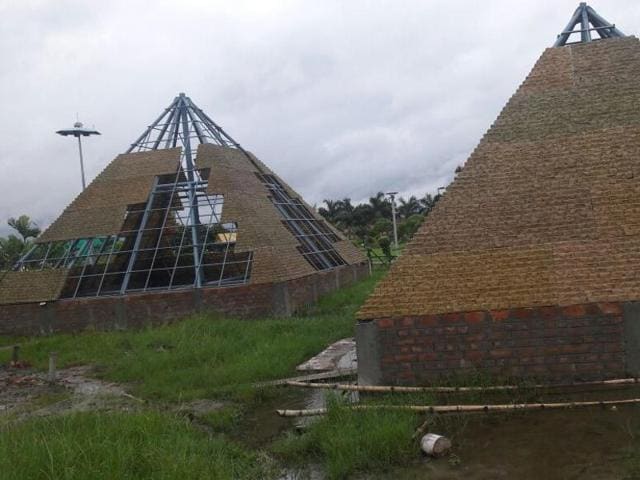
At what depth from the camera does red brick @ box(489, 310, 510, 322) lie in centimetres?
715

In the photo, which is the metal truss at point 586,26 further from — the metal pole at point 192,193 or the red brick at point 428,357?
the metal pole at point 192,193

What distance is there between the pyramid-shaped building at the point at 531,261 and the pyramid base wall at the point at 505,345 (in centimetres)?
1

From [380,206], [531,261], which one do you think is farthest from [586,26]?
[380,206]

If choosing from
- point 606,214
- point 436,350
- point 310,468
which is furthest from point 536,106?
point 310,468

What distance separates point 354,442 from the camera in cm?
560

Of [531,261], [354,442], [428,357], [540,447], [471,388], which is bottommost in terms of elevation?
[540,447]

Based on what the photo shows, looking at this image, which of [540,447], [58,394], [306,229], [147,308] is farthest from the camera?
[306,229]

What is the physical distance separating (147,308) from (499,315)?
10139 mm

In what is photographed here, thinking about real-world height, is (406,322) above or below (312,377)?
above

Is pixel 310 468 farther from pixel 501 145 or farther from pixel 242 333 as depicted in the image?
pixel 242 333

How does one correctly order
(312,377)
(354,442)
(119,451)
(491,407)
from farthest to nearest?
(312,377), (491,407), (354,442), (119,451)

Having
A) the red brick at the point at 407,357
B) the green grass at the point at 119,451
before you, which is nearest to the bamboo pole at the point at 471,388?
the red brick at the point at 407,357

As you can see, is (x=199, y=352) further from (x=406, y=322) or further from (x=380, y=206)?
(x=380, y=206)

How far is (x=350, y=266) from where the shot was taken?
21.4 meters
